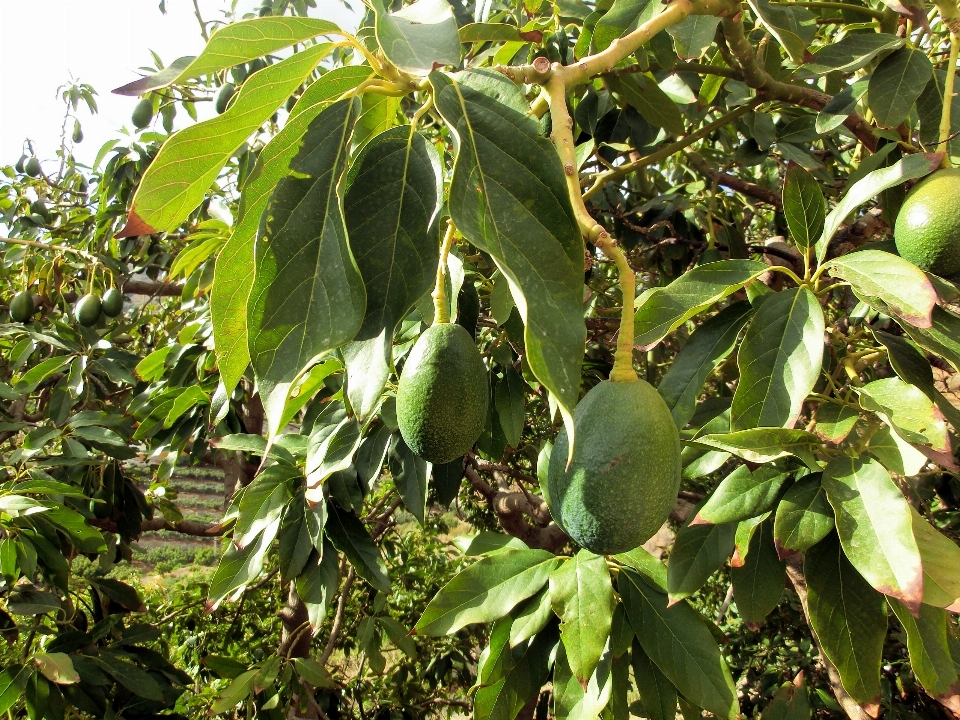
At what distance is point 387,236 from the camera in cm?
70

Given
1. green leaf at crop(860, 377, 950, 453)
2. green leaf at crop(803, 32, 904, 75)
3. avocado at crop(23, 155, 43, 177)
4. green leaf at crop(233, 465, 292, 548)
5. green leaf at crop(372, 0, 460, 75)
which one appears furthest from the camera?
avocado at crop(23, 155, 43, 177)

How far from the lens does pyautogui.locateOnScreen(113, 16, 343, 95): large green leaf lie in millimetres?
611

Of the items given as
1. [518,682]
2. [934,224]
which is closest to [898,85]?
[934,224]

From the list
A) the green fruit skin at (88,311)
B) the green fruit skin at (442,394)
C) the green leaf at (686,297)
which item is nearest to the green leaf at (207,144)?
the green fruit skin at (442,394)

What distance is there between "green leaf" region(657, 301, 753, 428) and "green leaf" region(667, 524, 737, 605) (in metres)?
0.24

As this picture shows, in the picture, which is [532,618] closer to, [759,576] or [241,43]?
[759,576]

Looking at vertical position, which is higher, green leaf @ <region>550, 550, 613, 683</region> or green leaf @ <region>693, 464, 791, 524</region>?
green leaf @ <region>693, 464, 791, 524</region>

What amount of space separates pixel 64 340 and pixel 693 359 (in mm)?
2705

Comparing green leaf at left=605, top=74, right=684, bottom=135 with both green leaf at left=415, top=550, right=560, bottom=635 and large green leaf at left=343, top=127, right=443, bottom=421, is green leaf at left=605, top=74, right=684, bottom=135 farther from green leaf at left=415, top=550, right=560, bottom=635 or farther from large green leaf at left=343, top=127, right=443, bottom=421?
green leaf at left=415, top=550, right=560, bottom=635

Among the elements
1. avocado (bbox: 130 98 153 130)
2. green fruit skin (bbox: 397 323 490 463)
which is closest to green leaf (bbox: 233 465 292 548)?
green fruit skin (bbox: 397 323 490 463)

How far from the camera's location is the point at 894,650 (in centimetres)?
255

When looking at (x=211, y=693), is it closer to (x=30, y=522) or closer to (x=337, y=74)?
(x=30, y=522)

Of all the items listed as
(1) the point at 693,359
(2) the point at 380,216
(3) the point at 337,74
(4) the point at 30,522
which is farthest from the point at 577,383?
(4) the point at 30,522

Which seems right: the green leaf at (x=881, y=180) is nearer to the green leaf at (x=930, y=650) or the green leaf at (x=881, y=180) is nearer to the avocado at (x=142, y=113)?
the green leaf at (x=930, y=650)
